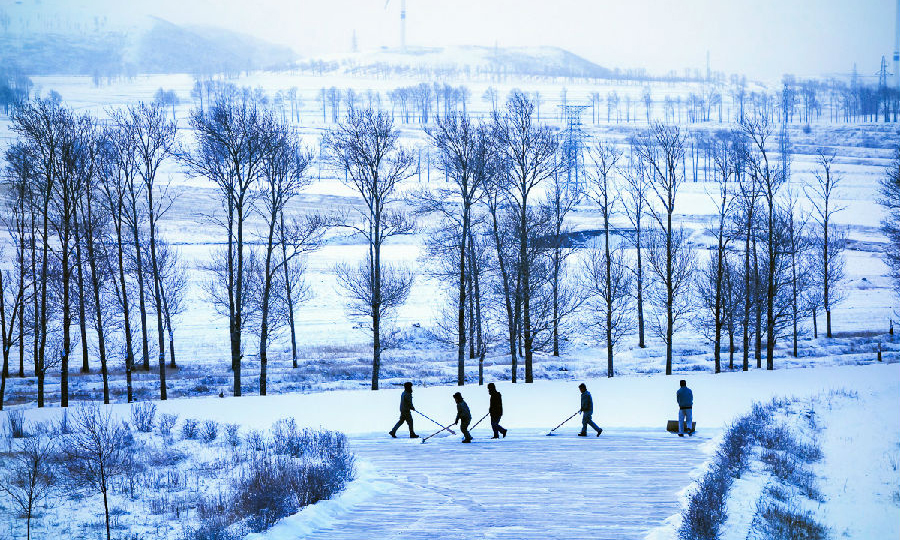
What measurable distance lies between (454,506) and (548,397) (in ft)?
41.8

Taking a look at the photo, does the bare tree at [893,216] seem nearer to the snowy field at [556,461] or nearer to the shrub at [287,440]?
the snowy field at [556,461]

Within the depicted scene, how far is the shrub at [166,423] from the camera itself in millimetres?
20656

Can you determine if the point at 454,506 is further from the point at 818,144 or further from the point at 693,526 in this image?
the point at 818,144

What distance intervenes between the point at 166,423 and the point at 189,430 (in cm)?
112

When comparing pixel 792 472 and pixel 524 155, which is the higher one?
pixel 524 155

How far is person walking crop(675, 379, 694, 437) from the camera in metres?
19.1

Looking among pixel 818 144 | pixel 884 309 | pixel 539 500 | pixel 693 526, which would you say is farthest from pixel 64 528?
pixel 818 144

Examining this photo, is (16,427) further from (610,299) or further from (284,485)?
(610,299)

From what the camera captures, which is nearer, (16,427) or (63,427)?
(63,427)

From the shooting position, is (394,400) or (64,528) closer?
(64,528)

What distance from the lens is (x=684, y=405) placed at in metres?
19.3

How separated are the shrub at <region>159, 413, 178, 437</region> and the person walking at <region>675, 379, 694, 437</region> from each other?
13.8 metres

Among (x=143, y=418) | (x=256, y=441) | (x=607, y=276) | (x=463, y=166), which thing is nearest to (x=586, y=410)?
(x=256, y=441)

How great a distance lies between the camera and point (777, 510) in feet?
46.0
